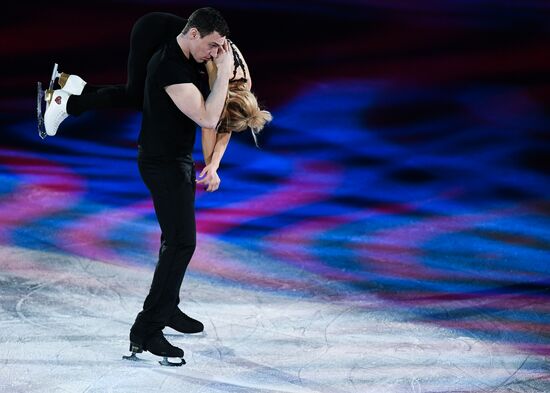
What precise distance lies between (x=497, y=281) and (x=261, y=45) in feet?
12.7

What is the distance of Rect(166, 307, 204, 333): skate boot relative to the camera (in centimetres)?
414

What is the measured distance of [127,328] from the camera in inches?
165

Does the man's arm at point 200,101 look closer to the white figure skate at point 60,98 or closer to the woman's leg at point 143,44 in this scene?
the woman's leg at point 143,44

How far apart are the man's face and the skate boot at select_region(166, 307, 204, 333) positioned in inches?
44.0

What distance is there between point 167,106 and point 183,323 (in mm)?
965

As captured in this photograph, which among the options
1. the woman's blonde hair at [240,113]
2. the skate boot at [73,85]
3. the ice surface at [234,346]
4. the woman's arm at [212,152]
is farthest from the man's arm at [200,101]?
the ice surface at [234,346]

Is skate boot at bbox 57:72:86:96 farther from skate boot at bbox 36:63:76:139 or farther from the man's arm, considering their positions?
the man's arm

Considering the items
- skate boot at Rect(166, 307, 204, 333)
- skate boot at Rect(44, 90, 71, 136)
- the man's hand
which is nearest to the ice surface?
skate boot at Rect(166, 307, 204, 333)

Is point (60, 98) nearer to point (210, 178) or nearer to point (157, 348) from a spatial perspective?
point (210, 178)

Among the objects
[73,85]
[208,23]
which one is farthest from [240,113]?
[73,85]

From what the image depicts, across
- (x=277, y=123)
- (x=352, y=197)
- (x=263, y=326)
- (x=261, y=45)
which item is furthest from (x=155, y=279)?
(x=261, y=45)

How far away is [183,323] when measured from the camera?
4.15m

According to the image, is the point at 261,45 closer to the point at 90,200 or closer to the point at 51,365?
the point at 90,200

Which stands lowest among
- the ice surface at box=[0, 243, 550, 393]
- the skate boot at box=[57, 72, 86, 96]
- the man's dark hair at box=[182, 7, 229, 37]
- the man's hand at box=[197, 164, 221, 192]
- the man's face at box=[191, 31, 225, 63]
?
the ice surface at box=[0, 243, 550, 393]
